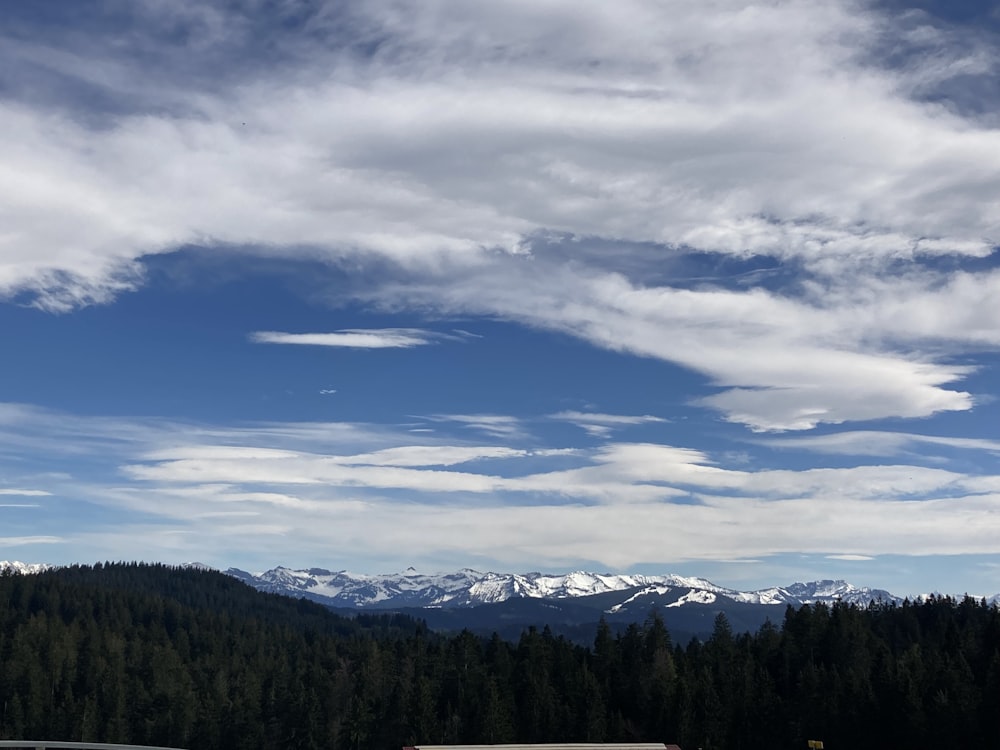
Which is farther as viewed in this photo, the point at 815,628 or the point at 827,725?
the point at 815,628

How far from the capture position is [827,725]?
5221 inches

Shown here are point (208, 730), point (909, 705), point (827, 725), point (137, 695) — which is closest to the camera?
point (909, 705)

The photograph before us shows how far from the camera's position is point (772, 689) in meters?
150

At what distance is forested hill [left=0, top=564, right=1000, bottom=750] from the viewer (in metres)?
131

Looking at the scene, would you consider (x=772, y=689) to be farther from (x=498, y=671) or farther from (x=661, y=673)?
(x=498, y=671)

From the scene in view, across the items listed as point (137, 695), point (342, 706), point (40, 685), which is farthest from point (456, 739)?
point (40, 685)

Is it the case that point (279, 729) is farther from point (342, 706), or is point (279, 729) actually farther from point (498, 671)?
point (498, 671)

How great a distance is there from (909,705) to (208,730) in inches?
4137

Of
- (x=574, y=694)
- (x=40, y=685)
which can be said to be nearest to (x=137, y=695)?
(x=40, y=685)

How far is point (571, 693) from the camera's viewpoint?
516 feet

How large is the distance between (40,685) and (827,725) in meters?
131

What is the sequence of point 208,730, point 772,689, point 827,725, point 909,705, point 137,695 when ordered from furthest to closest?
1. point 137,695
2. point 208,730
3. point 772,689
4. point 827,725
5. point 909,705

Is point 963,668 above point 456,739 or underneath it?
above

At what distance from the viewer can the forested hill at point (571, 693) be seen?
5172 inches
